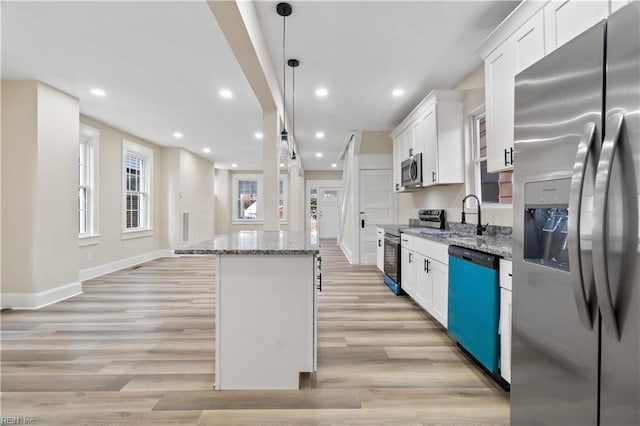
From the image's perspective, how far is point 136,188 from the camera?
261 inches

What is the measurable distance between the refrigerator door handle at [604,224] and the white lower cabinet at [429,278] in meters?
1.69

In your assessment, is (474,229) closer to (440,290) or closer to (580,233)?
(440,290)

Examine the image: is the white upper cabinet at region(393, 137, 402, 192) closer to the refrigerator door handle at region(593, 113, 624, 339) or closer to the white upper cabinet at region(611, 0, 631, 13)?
the white upper cabinet at region(611, 0, 631, 13)

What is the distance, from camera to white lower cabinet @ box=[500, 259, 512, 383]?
185cm

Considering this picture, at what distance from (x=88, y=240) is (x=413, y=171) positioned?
5.16 metres

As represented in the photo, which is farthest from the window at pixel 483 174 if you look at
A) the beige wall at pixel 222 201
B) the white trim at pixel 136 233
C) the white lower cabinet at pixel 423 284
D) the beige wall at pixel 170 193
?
the beige wall at pixel 222 201

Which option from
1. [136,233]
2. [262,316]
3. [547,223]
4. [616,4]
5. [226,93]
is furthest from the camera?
[136,233]

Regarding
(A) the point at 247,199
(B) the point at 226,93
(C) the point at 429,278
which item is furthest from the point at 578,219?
(A) the point at 247,199

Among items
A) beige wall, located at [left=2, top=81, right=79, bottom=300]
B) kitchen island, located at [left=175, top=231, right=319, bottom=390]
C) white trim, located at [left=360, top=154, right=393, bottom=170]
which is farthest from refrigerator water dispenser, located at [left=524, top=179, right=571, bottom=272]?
white trim, located at [left=360, top=154, right=393, bottom=170]

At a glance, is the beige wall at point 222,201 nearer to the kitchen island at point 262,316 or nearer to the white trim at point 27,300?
the white trim at point 27,300

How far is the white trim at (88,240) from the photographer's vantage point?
4.84m

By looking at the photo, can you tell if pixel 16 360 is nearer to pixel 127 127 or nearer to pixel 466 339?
pixel 466 339

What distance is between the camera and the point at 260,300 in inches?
78.2

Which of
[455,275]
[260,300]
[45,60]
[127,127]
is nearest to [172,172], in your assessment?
[127,127]
